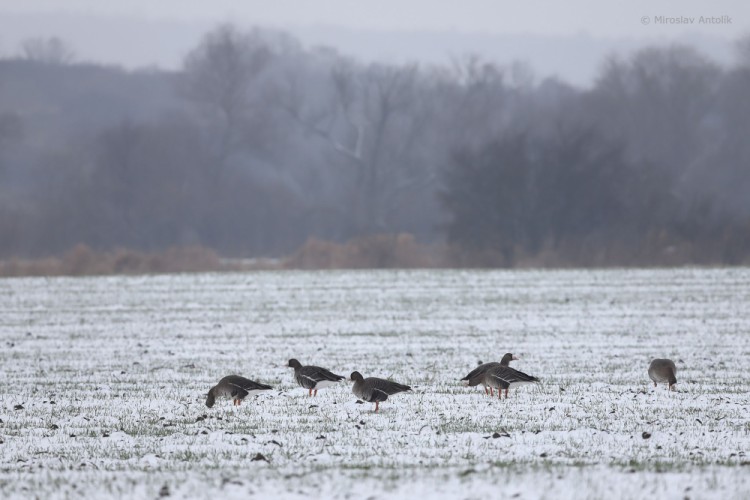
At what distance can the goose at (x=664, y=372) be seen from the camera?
13.7m

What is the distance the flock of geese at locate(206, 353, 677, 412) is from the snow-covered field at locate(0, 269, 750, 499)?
23 centimetres

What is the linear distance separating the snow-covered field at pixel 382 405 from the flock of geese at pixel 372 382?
8.9 inches

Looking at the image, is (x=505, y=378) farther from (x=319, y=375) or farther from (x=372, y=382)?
(x=319, y=375)

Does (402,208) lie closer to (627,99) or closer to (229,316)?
(627,99)

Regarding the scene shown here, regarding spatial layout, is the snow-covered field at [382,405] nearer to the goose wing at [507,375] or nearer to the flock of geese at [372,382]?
the flock of geese at [372,382]

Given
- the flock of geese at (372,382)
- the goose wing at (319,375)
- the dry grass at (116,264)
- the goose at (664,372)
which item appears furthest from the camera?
the dry grass at (116,264)

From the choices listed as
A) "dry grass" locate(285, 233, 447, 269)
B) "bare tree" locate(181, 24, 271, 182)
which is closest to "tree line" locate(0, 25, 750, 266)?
"bare tree" locate(181, 24, 271, 182)

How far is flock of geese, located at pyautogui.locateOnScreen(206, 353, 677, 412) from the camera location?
39.6 feet

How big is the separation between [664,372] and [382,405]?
4339mm

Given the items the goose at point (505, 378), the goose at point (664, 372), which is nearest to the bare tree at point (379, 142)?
the goose at point (664, 372)

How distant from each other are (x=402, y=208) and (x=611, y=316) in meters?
67.2

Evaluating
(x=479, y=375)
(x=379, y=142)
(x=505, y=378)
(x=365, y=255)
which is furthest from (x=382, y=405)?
(x=379, y=142)

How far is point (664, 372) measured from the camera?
13750 mm

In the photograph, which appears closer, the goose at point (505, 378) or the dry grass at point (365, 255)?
the goose at point (505, 378)
